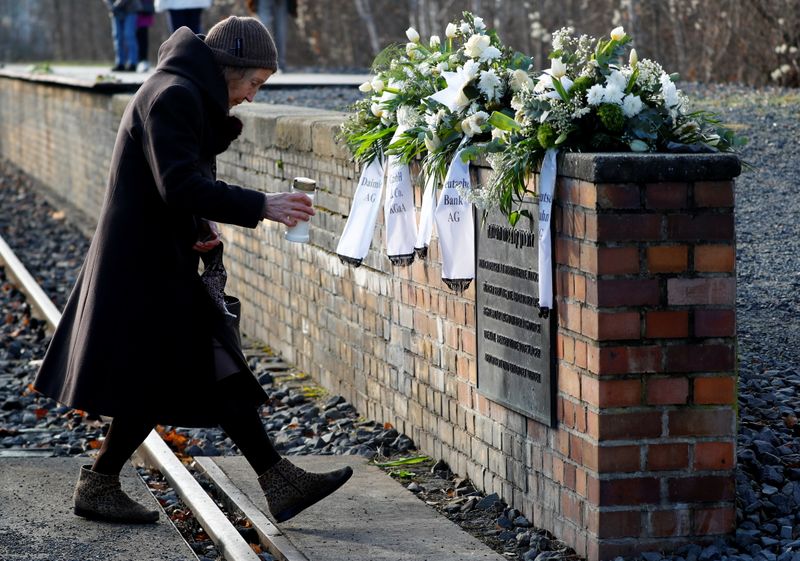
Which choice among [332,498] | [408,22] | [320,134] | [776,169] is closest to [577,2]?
[408,22]

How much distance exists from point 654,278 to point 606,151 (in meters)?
0.46

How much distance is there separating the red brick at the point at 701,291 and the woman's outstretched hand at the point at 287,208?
1.34 m

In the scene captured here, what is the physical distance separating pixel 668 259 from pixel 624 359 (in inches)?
13.7

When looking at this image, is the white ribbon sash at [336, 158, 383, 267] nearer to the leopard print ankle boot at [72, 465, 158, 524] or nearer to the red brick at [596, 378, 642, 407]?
the leopard print ankle boot at [72, 465, 158, 524]

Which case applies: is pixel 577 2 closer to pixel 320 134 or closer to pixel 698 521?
pixel 320 134

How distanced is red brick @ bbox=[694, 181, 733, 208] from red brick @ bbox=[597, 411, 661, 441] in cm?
69

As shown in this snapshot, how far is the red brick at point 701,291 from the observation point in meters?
4.45

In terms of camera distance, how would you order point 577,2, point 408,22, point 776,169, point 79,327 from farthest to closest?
point 408,22, point 577,2, point 776,169, point 79,327

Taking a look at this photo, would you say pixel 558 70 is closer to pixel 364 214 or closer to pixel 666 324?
pixel 666 324

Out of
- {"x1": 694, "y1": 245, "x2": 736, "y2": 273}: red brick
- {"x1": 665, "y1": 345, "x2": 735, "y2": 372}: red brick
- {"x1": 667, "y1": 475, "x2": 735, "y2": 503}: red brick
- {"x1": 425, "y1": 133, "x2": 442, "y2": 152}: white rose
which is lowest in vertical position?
{"x1": 667, "y1": 475, "x2": 735, "y2": 503}: red brick

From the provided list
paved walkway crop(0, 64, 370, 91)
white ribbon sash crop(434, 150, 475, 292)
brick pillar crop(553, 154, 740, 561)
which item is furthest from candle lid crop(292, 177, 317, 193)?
paved walkway crop(0, 64, 370, 91)

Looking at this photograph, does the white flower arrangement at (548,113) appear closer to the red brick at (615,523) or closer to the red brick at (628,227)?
the red brick at (628,227)

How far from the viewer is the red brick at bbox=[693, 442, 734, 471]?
454 centimetres

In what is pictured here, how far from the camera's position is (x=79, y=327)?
5094mm
